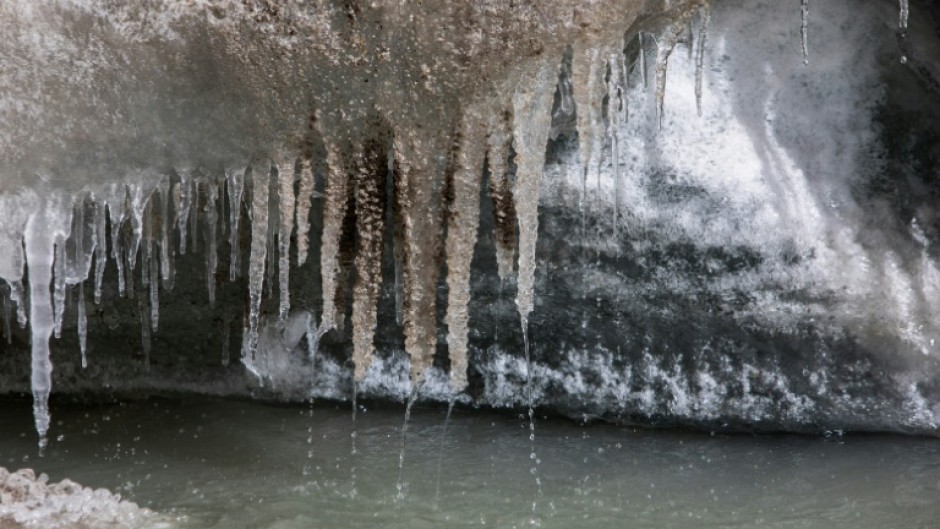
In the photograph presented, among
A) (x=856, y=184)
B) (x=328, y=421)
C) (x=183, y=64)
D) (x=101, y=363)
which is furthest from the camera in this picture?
(x=101, y=363)

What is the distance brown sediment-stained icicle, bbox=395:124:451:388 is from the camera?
360 cm

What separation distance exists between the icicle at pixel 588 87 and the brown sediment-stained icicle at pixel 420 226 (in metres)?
0.44

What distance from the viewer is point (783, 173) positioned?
471cm

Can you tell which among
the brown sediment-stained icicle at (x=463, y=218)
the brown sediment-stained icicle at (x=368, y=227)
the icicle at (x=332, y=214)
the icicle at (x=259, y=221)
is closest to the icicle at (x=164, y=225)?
the icicle at (x=259, y=221)

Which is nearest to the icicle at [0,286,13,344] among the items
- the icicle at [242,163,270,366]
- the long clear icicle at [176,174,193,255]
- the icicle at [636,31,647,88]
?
the long clear icicle at [176,174,193,255]

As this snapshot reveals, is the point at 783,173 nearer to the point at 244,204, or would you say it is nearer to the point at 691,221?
the point at 691,221

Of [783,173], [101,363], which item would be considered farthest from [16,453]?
[783,173]

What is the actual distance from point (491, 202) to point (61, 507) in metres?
1.88

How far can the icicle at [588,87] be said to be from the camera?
3.52 m

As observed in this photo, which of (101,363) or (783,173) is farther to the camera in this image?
(101,363)

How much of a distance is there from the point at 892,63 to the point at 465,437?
2.41 m

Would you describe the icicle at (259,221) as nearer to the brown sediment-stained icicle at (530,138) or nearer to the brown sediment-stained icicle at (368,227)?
the brown sediment-stained icicle at (368,227)

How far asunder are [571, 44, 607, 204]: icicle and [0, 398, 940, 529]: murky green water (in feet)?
4.32

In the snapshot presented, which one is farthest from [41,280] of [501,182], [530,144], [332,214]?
[530,144]
